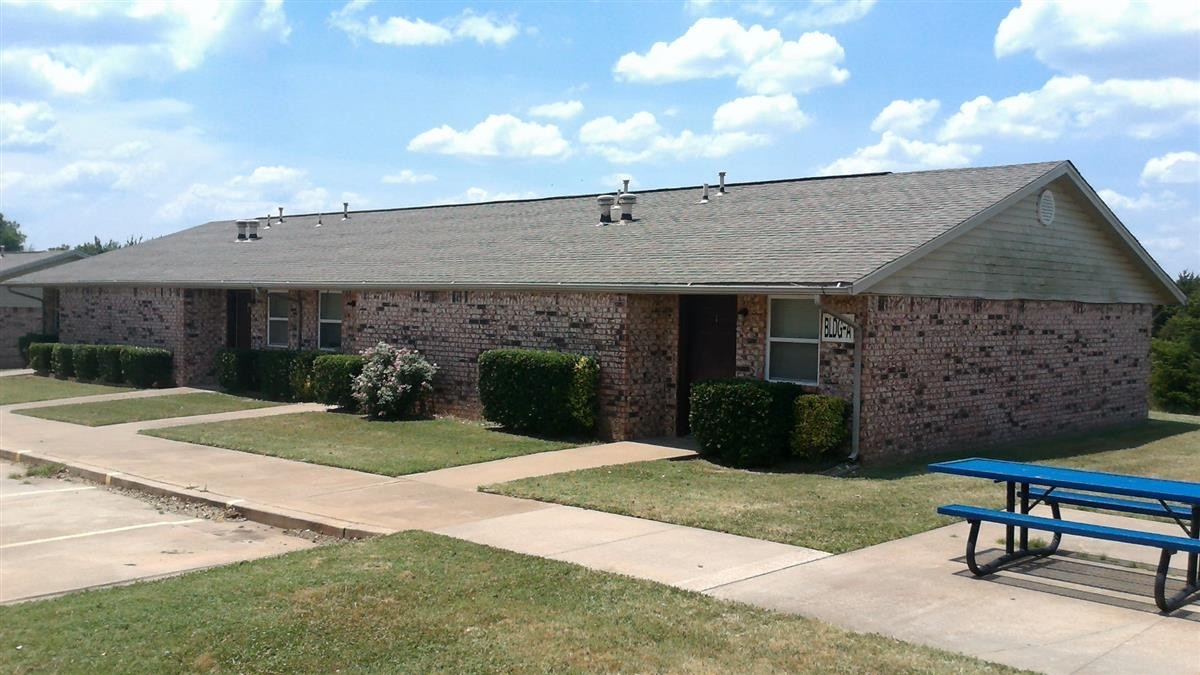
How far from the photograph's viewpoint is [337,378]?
19.5 meters

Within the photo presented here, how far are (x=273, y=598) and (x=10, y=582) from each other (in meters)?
2.68

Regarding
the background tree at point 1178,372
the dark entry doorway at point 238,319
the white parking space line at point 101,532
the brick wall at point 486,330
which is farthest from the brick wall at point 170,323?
the background tree at point 1178,372

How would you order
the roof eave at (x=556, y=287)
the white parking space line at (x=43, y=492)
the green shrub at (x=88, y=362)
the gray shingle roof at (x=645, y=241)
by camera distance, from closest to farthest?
the white parking space line at (x=43, y=492), the roof eave at (x=556, y=287), the gray shingle roof at (x=645, y=241), the green shrub at (x=88, y=362)

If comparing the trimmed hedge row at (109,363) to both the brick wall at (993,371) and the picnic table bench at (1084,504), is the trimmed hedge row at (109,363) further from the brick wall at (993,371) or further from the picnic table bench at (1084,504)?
the picnic table bench at (1084,504)

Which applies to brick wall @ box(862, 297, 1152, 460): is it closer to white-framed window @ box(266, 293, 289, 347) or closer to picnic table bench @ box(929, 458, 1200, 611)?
picnic table bench @ box(929, 458, 1200, 611)

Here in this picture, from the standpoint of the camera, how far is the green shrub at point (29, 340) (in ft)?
101

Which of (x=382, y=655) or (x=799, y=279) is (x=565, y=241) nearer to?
(x=799, y=279)

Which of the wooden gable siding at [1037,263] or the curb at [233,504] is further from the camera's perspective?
the wooden gable siding at [1037,263]

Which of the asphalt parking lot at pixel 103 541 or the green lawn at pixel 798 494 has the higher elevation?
the green lawn at pixel 798 494

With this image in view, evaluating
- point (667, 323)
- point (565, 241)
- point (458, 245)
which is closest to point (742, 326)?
point (667, 323)

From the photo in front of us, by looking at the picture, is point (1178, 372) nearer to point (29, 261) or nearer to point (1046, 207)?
point (1046, 207)

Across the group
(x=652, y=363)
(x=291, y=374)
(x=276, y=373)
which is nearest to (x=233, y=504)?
(x=652, y=363)

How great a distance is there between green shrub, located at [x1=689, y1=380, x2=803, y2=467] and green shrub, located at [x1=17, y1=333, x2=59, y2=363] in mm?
23960

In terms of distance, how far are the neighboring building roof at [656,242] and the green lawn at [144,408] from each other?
2.58 metres
